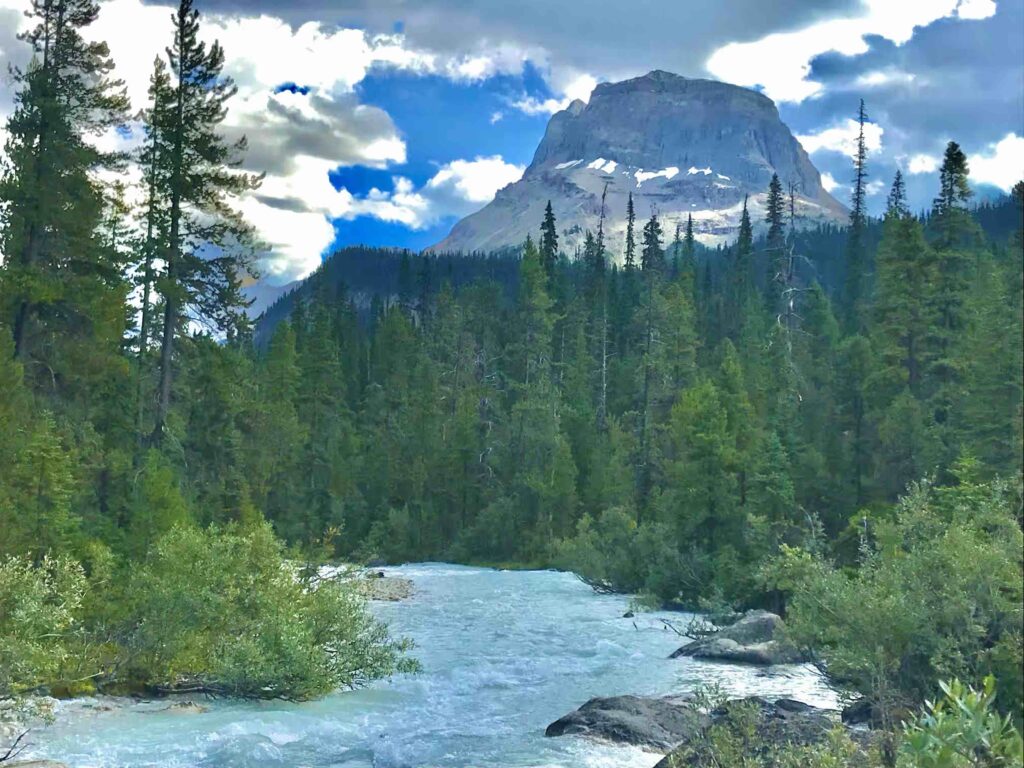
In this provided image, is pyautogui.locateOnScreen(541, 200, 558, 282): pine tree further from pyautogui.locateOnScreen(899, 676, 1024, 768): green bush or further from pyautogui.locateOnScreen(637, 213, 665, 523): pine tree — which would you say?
pyautogui.locateOnScreen(899, 676, 1024, 768): green bush

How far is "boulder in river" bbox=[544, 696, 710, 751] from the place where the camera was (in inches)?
625

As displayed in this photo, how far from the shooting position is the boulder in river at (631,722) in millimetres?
15875

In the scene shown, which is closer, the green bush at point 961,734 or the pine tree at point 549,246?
the green bush at point 961,734

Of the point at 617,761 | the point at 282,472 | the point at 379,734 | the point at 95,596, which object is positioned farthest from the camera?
the point at 282,472

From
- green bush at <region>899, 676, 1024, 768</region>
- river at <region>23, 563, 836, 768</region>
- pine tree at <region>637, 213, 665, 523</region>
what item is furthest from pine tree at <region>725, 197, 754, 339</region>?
green bush at <region>899, 676, 1024, 768</region>

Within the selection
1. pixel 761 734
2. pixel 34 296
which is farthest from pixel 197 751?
pixel 34 296

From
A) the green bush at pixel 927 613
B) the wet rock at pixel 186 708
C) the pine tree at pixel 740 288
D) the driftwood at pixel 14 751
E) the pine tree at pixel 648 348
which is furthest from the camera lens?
the pine tree at pixel 740 288

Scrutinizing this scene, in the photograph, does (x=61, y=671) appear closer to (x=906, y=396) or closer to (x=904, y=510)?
(x=904, y=510)

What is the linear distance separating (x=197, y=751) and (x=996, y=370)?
88.2 ft

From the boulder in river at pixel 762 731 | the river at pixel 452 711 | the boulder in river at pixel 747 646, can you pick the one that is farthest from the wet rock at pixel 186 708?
the boulder in river at pixel 747 646

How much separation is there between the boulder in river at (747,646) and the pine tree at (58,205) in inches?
746

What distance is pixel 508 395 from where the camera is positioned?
77.2 meters

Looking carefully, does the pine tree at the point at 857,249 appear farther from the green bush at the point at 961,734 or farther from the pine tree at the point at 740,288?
the green bush at the point at 961,734

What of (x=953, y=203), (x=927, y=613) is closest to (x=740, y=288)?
(x=953, y=203)
